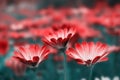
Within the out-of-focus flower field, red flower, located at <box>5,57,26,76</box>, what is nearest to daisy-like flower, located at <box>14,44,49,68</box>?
the out-of-focus flower field

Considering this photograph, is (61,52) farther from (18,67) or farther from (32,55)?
(18,67)

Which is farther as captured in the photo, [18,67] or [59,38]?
[18,67]

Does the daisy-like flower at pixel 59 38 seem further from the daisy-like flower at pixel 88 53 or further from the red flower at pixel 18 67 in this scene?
the red flower at pixel 18 67

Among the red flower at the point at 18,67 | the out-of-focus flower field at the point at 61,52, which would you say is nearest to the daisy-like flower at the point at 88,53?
the out-of-focus flower field at the point at 61,52

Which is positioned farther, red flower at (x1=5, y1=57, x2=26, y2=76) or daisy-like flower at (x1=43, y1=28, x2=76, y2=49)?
red flower at (x1=5, y1=57, x2=26, y2=76)

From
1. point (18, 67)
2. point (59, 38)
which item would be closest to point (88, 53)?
point (59, 38)

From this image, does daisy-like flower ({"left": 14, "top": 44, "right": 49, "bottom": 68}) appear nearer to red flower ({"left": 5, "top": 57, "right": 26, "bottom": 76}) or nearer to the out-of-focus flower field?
the out-of-focus flower field

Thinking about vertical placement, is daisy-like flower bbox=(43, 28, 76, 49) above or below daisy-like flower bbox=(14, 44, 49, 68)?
above
